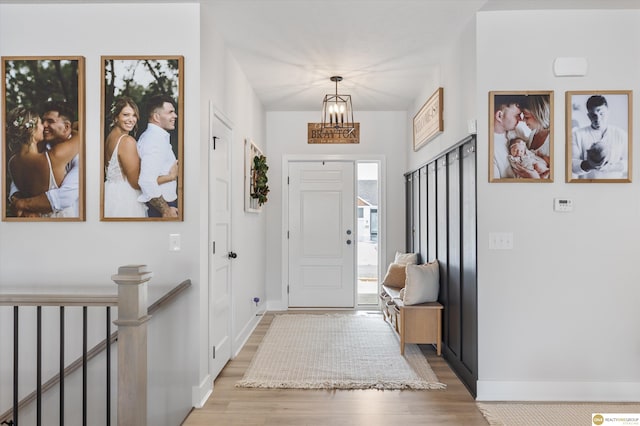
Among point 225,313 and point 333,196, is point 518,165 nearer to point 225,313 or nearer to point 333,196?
point 225,313

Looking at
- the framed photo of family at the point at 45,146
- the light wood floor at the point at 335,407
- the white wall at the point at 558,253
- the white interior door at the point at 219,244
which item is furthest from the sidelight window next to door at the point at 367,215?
the framed photo of family at the point at 45,146

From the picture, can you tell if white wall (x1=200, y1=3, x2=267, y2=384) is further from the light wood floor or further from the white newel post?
the white newel post

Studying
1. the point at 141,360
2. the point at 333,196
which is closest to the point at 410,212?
the point at 333,196

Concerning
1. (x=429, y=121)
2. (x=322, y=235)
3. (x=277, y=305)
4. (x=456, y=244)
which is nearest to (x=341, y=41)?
(x=429, y=121)

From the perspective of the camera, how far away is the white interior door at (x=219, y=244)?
3264 millimetres

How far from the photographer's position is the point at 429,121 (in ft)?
14.7

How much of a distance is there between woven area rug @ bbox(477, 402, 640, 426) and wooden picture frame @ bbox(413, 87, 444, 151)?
2.34 metres

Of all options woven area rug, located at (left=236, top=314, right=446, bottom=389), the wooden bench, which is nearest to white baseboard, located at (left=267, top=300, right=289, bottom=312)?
woven area rug, located at (left=236, top=314, right=446, bottom=389)

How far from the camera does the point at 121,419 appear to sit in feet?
6.51

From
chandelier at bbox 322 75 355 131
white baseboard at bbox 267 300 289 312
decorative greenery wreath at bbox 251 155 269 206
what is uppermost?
chandelier at bbox 322 75 355 131

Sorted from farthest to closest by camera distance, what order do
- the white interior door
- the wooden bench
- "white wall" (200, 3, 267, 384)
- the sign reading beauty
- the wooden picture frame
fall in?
the sign reading beauty → the wooden picture frame → the wooden bench → the white interior door → "white wall" (200, 3, 267, 384)

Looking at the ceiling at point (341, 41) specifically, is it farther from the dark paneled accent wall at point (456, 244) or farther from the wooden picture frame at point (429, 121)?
the dark paneled accent wall at point (456, 244)

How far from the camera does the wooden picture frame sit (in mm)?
4055

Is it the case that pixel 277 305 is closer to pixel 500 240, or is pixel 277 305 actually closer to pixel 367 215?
pixel 367 215
